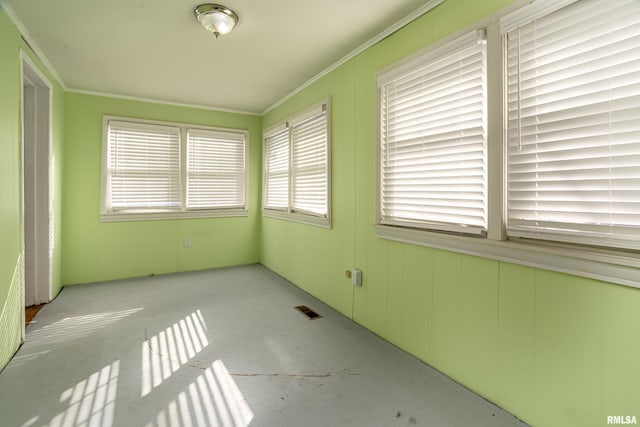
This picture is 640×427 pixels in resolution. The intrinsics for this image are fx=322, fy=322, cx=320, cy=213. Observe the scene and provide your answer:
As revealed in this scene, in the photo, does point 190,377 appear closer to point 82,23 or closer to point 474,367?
point 474,367

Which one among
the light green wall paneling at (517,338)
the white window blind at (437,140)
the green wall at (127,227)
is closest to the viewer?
the light green wall paneling at (517,338)

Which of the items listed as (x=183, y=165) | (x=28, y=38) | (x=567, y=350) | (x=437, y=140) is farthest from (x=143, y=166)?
(x=567, y=350)

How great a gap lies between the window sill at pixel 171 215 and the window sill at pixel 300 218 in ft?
1.69

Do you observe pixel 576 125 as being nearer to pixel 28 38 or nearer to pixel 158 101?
pixel 28 38

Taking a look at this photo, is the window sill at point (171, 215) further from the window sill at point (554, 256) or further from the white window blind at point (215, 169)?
the window sill at point (554, 256)

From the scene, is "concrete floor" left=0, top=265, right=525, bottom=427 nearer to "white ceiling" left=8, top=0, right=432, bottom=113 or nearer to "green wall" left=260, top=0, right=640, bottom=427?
"green wall" left=260, top=0, right=640, bottom=427

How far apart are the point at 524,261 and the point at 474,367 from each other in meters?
0.76

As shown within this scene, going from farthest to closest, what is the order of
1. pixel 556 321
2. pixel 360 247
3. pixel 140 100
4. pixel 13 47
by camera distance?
1. pixel 140 100
2. pixel 360 247
3. pixel 13 47
4. pixel 556 321

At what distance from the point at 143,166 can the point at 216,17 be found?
293cm

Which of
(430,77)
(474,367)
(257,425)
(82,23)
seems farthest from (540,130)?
(82,23)

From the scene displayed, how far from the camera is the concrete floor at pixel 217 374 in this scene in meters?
1.78

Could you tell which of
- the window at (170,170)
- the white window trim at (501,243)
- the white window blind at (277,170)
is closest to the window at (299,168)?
the white window blind at (277,170)

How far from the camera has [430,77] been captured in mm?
2238

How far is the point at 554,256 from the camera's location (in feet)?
5.18
